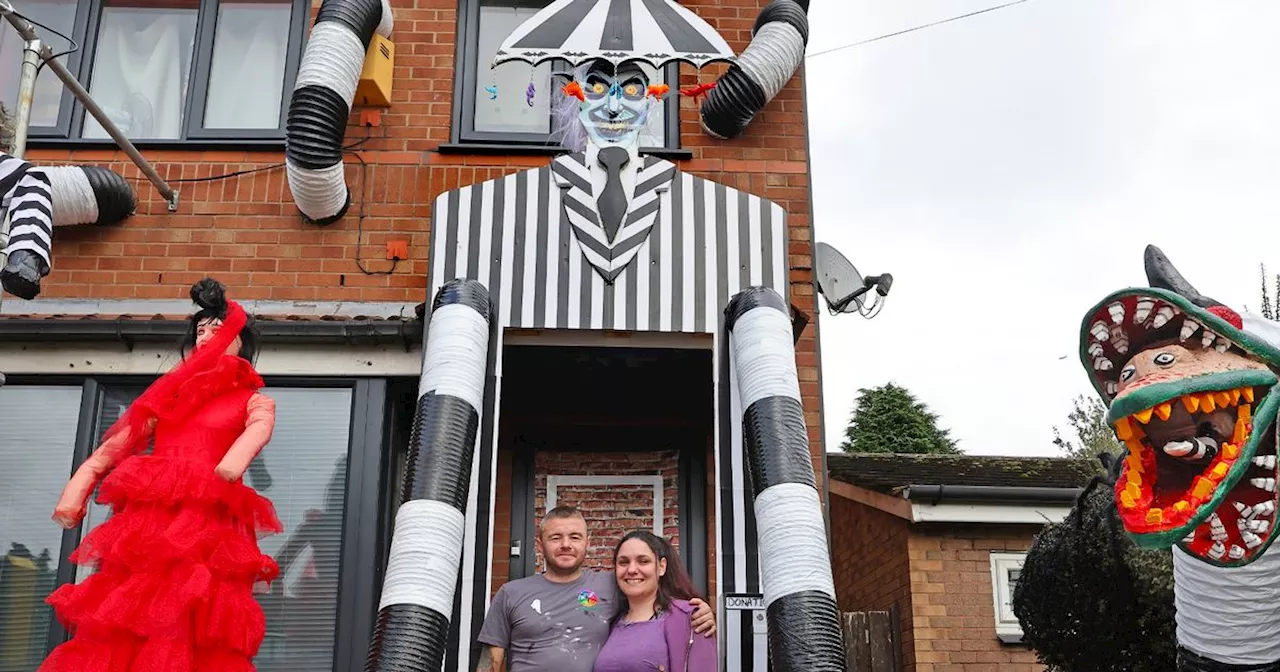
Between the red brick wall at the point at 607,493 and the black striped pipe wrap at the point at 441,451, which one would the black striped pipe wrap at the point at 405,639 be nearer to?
the black striped pipe wrap at the point at 441,451

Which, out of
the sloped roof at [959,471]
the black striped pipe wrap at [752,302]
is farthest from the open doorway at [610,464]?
the sloped roof at [959,471]

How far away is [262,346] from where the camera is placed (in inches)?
221

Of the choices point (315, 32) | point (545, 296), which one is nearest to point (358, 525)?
point (545, 296)

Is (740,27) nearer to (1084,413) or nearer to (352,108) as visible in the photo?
(352,108)

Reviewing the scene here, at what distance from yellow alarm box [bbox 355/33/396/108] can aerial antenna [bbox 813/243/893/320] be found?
106 inches

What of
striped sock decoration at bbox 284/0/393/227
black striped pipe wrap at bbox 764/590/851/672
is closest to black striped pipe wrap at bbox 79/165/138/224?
striped sock decoration at bbox 284/0/393/227

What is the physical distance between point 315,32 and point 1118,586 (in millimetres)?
4797

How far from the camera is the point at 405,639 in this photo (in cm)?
377

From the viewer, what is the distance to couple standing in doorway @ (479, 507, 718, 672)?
4.20m

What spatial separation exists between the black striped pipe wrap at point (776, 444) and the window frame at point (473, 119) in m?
2.60

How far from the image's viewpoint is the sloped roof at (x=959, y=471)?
392 inches

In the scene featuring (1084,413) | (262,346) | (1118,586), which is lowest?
(1118,586)

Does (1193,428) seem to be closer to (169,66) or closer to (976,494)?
(169,66)

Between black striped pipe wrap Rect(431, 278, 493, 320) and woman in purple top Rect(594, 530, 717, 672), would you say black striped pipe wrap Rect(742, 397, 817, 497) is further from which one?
black striped pipe wrap Rect(431, 278, 493, 320)
